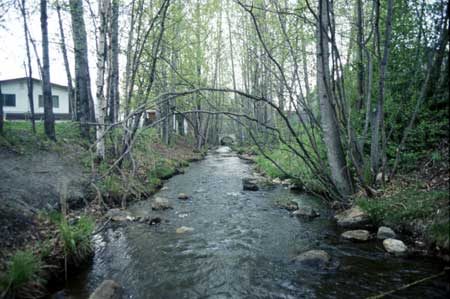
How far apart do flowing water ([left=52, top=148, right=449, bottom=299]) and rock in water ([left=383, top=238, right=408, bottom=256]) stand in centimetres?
13

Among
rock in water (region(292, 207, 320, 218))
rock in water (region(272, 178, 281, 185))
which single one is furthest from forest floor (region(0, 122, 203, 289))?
rock in water (region(272, 178, 281, 185))

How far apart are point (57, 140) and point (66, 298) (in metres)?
8.74

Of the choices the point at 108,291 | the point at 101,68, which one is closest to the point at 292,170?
the point at 101,68

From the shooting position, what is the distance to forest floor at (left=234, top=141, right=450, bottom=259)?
4355 mm

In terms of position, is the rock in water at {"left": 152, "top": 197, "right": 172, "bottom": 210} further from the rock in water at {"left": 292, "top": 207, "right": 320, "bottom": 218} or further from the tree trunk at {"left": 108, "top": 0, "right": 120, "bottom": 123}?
the tree trunk at {"left": 108, "top": 0, "right": 120, "bottom": 123}

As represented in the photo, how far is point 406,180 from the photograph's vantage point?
6078mm

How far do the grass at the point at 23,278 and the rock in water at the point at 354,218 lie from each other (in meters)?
5.36

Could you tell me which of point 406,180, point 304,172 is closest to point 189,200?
point 304,172

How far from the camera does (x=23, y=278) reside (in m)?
3.46

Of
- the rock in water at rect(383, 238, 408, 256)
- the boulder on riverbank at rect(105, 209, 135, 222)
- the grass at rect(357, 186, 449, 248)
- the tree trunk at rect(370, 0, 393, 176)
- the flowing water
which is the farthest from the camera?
the boulder on riverbank at rect(105, 209, 135, 222)

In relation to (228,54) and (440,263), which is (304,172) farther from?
(228,54)

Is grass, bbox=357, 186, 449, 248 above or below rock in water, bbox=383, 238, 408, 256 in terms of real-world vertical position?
above

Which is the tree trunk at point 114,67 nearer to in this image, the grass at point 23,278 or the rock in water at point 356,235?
the grass at point 23,278

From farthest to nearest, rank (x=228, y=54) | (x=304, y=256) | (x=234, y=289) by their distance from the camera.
Result: (x=228, y=54) < (x=304, y=256) < (x=234, y=289)
